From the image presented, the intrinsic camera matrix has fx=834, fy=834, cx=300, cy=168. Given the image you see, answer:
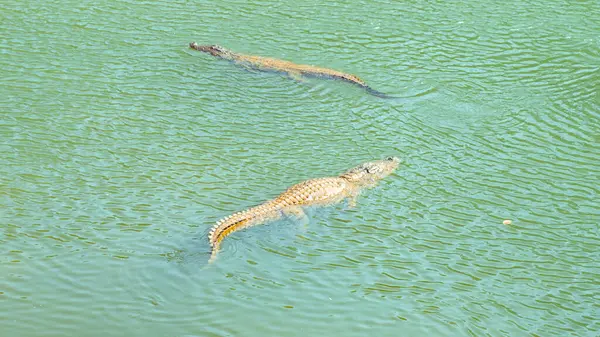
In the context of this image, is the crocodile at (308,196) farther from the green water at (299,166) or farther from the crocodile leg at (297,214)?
the green water at (299,166)

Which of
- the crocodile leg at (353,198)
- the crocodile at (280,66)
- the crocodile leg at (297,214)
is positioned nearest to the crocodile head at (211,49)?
the crocodile at (280,66)

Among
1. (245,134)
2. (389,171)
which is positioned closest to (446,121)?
(389,171)

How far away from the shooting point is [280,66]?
47.3 feet

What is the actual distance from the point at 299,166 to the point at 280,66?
366cm

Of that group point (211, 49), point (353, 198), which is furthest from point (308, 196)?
point (211, 49)

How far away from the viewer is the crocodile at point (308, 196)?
9.16 meters

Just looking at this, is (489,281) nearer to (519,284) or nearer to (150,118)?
(519,284)

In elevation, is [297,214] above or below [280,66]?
below

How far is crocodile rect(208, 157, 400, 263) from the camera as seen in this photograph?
916 cm

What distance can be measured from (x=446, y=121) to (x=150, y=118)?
440cm

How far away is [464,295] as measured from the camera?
27.5 feet

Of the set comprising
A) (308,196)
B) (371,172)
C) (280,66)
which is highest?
(280,66)

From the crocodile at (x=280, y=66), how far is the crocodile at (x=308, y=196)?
2.65 meters

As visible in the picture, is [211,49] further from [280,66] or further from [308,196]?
[308,196]
